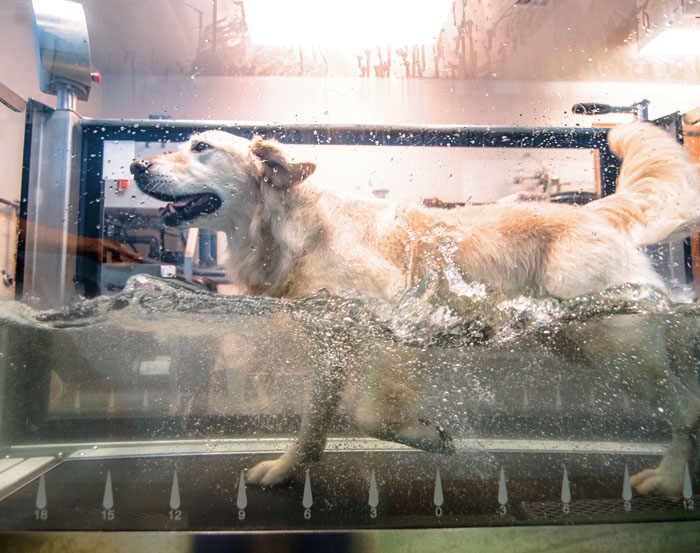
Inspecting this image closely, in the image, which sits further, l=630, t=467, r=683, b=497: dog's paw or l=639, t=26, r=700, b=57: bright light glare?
l=639, t=26, r=700, b=57: bright light glare

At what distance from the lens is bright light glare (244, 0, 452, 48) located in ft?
4.54

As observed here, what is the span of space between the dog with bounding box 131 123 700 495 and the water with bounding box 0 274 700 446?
0.16 feet

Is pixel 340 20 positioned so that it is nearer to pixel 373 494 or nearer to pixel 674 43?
pixel 674 43

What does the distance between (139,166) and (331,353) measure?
0.81 metres

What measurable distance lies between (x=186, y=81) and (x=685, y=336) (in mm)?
1908

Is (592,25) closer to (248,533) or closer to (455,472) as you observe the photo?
(455,472)

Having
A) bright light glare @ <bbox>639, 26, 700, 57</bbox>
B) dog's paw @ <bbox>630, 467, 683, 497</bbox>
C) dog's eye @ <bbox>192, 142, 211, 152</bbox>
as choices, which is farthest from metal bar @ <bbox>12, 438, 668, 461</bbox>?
bright light glare @ <bbox>639, 26, 700, 57</bbox>

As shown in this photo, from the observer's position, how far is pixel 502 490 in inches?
41.3

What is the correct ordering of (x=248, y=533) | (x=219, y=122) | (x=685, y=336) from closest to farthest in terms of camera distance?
1. (x=248, y=533)
2. (x=219, y=122)
3. (x=685, y=336)

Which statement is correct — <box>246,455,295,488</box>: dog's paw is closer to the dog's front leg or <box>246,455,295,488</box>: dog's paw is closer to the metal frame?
the dog's front leg

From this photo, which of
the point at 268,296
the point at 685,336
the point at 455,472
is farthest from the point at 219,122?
the point at 685,336

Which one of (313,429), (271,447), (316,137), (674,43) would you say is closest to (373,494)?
(313,429)

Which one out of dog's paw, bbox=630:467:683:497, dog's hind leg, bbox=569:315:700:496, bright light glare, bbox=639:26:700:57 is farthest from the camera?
bright light glare, bbox=639:26:700:57

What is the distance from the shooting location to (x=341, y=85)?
4.74ft
